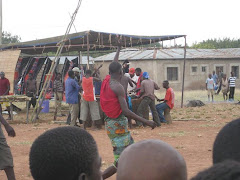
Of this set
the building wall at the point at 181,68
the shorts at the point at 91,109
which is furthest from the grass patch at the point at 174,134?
the building wall at the point at 181,68

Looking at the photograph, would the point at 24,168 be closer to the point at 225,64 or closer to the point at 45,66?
the point at 45,66

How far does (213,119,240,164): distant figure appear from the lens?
186 cm

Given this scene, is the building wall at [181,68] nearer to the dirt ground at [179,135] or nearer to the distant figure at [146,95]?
the dirt ground at [179,135]

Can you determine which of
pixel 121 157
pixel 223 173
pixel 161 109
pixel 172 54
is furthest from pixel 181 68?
pixel 223 173

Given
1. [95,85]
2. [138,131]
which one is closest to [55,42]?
[95,85]

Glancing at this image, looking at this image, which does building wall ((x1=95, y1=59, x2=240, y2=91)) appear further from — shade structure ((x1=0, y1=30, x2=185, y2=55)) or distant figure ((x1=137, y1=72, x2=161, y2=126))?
distant figure ((x1=137, y1=72, x2=161, y2=126))

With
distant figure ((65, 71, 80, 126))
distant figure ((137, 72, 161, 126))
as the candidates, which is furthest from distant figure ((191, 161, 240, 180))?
distant figure ((137, 72, 161, 126))

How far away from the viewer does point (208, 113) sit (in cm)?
1672

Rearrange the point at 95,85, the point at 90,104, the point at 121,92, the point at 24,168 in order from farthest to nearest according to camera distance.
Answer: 1. the point at 95,85
2. the point at 90,104
3. the point at 24,168
4. the point at 121,92

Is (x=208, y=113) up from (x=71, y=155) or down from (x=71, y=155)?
down

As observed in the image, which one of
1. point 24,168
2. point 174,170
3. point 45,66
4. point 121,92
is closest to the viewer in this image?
point 174,170

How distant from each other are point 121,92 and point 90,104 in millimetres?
7164

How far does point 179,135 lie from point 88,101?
2973 millimetres

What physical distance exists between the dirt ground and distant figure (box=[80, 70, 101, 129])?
448 mm
